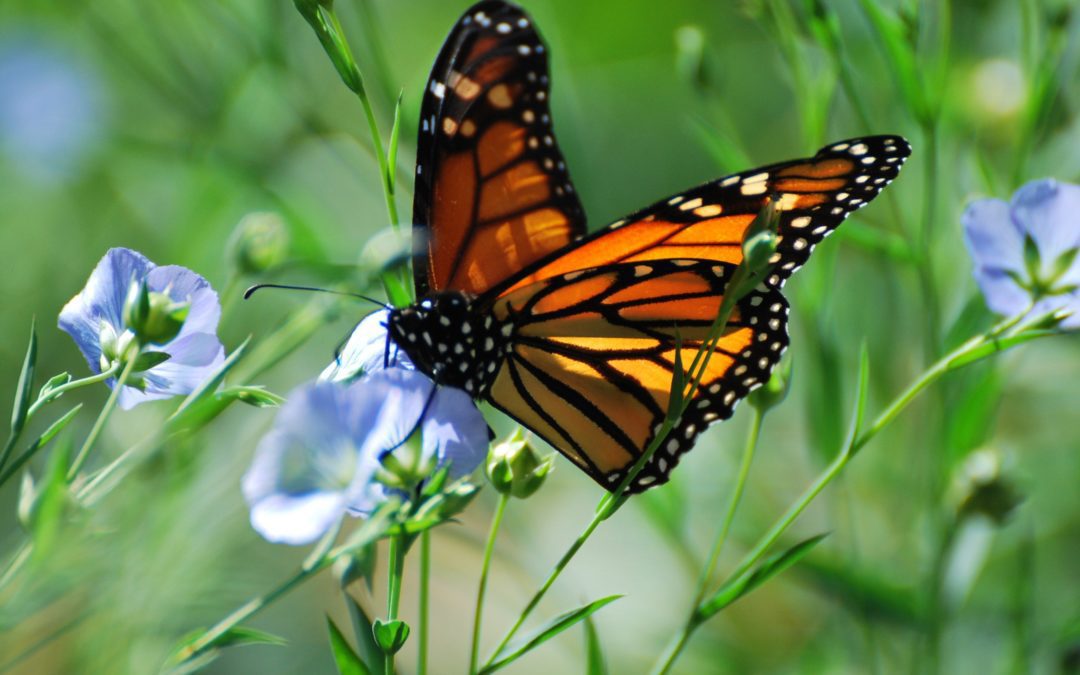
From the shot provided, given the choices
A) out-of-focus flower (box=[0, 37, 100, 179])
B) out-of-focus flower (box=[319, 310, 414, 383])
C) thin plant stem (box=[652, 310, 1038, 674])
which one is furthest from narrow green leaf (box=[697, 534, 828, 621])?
out-of-focus flower (box=[0, 37, 100, 179])

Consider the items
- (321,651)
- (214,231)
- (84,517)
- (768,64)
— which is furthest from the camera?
(768,64)

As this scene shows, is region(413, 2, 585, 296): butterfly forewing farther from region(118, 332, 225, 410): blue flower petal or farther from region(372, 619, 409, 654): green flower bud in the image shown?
region(372, 619, 409, 654): green flower bud

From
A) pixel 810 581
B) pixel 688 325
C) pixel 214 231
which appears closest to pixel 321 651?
pixel 214 231

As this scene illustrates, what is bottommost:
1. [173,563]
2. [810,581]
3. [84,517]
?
[810,581]

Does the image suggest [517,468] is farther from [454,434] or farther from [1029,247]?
[1029,247]

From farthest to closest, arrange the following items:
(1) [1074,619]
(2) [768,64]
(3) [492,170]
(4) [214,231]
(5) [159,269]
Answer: (2) [768,64]
(4) [214,231]
(3) [492,170]
(1) [1074,619]
(5) [159,269]

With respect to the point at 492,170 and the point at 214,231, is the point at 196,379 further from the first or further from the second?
the point at 214,231

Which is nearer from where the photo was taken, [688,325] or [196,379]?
[196,379]

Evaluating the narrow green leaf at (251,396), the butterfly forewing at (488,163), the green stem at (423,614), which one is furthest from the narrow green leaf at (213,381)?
the butterfly forewing at (488,163)
